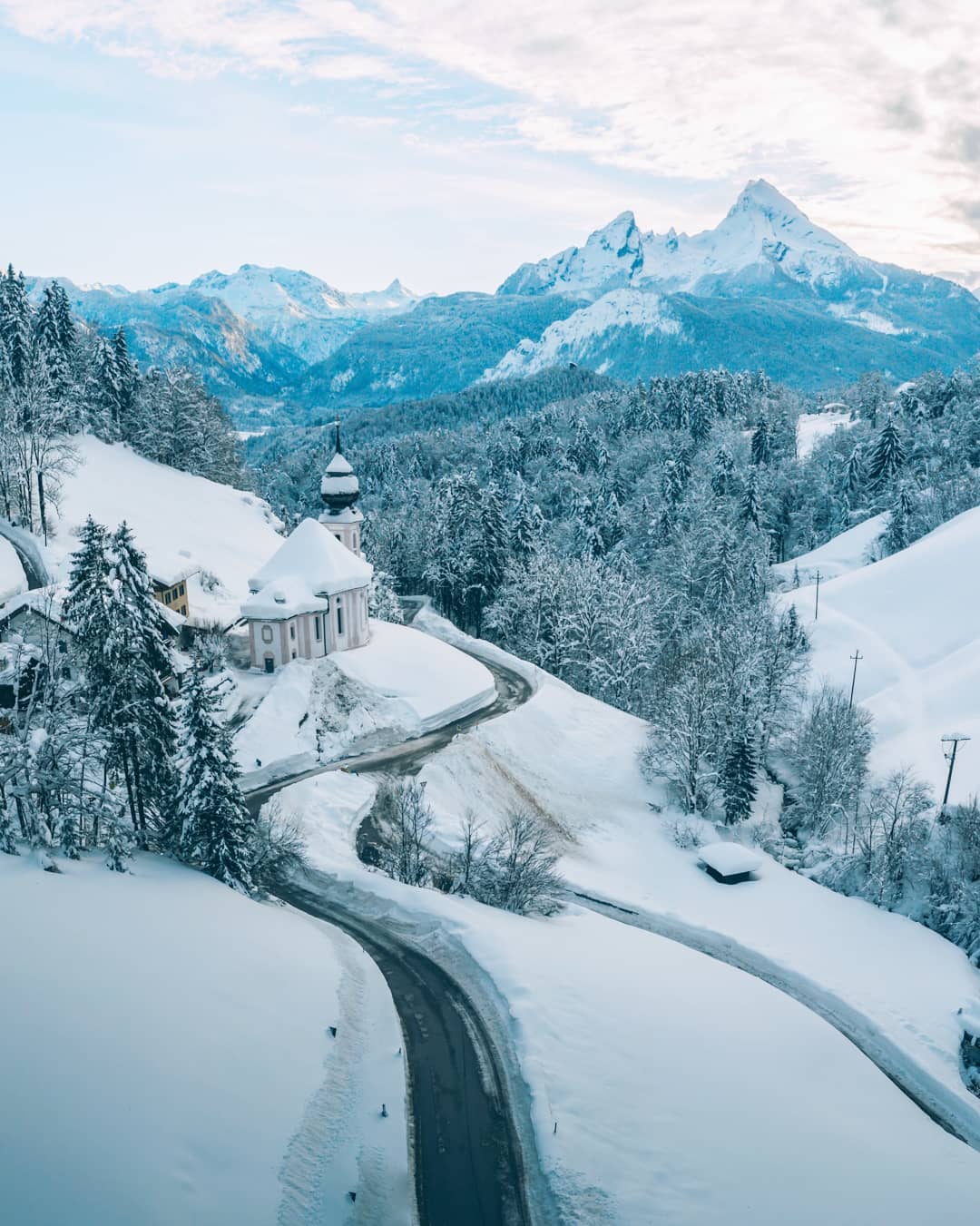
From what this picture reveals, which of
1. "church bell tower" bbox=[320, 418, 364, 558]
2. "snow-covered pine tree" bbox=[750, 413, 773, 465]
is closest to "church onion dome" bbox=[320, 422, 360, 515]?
"church bell tower" bbox=[320, 418, 364, 558]

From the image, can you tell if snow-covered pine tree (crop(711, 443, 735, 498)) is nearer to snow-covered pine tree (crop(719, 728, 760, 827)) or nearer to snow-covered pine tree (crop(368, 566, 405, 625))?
snow-covered pine tree (crop(368, 566, 405, 625))

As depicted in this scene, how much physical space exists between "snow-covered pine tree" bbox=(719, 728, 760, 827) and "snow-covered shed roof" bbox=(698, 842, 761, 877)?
431cm

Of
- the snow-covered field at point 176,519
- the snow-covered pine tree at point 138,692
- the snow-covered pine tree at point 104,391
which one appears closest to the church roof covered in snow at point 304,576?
the snow-covered field at point 176,519

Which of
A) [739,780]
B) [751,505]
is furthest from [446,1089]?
[751,505]

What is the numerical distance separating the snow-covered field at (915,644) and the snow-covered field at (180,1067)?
3543cm

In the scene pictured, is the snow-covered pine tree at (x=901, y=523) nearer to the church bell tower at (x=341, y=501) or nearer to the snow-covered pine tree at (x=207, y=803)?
the church bell tower at (x=341, y=501)

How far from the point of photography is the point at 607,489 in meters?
116

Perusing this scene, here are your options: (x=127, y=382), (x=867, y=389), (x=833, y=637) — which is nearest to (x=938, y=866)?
(x=833, y=637)

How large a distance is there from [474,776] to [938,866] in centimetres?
2058

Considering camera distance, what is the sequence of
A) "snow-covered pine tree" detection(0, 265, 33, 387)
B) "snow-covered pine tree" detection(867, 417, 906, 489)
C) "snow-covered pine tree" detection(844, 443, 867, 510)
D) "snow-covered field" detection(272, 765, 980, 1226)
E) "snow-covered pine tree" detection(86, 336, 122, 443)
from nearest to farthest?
"snow-covered field" detection(272, 765, 980, 1226) → "snow-covered pine tree" detection(0, 265, 33, 387) → "snow-covered pine tree" detection(86, 336, 122, 443) → "snow-covered pine tree" detection(867, 417, 906, 489) → "snow-covered pine tree" detection(844, 443, 867, 510)

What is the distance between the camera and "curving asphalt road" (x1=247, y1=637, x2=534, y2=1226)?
16.4m

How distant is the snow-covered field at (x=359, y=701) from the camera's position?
3819 cm

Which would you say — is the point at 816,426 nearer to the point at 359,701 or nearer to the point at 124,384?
the point at 124,384

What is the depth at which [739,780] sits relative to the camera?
1714 inches
